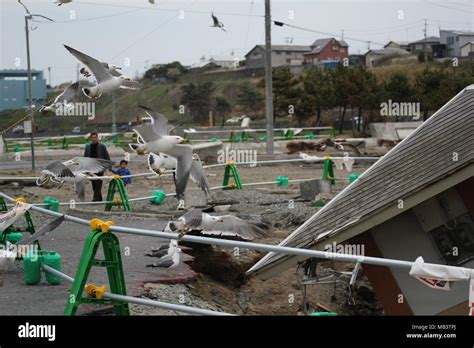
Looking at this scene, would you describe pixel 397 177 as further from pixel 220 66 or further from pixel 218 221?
pixel 220 66

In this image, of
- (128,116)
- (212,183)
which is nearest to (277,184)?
(212,183)

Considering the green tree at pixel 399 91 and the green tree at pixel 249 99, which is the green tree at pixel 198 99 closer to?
the green tree at pixel 249 99

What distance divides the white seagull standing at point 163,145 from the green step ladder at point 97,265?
2344mm

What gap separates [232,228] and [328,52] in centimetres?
7750

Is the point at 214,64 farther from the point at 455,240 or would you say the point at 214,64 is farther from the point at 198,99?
the point at 455,240

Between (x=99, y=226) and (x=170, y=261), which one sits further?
(x=170, y=261)

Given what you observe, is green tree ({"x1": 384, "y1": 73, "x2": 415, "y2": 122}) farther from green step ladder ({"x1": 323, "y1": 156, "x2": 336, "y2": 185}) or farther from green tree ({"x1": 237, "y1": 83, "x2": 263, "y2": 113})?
green step ladder ({"x1": 323, "y1": 156, "x2": 336, "y2": 185})

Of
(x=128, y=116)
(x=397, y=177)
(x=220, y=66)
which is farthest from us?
(x=220, y=66)

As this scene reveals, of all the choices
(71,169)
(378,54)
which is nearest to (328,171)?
(71,169)

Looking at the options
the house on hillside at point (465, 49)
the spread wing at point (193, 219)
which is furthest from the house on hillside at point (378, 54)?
the spread wing at point (193, 219)

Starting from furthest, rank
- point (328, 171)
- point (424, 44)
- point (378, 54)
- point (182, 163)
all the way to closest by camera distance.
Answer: point (378, 54), point (424, 44), point (328, 171), point (182, 163)

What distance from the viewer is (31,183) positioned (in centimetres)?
2162

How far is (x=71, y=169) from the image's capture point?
13.9m
